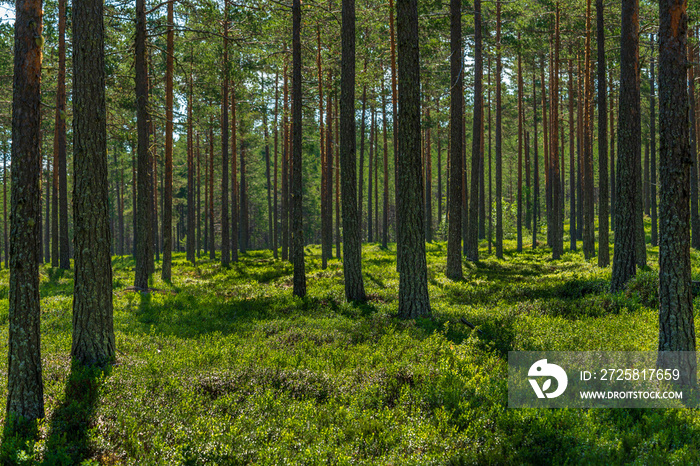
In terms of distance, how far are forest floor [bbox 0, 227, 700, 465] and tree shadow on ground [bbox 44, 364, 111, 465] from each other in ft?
0.07

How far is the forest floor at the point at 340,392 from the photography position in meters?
4.52

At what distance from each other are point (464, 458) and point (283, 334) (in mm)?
4762

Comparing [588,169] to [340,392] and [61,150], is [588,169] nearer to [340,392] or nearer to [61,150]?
[340,392]

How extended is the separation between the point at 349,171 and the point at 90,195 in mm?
6635

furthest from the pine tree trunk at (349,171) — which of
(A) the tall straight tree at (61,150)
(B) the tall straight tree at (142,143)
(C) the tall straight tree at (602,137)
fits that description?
(A) the tall straight tree at (61,150)

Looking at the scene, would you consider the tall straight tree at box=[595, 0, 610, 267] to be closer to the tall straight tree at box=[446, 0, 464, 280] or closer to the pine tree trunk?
the tall straight tree at box=[446, 0, 464, 280]

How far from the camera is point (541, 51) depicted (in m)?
26.8

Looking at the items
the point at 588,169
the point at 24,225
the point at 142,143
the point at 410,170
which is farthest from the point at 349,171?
the point at 588,169

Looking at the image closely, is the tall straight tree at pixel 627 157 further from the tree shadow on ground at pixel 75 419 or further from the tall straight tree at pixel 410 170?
the tree shadow on ground at pixel 75 419

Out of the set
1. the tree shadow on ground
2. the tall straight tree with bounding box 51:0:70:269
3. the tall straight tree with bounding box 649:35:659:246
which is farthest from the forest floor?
the tall straight tree with bounding box 649:35:659:246

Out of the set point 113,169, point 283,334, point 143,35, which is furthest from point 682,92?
point 113,169

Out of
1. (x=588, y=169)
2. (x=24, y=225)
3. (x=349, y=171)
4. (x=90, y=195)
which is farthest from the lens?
(x=588, y=169)

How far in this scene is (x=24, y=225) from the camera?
497cm

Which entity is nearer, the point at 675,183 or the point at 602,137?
the point at 675,183
